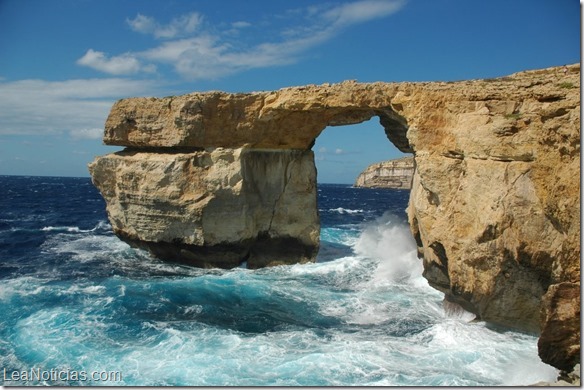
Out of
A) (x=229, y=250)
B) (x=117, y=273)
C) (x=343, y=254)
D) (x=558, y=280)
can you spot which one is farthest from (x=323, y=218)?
(x=558, y=280)

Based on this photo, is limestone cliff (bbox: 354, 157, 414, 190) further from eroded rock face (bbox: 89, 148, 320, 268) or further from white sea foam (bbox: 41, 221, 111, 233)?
eroded rock face (bbox: 89, 148, 320, 268)

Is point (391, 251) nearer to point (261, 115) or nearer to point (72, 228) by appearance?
point (261, 115)

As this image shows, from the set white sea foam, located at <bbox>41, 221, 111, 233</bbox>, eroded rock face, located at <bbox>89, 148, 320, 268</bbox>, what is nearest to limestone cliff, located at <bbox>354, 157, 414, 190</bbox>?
white sea foam, located at <bbox>41, 221, 111, 233</bbox>

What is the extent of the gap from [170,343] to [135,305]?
3.90 metres

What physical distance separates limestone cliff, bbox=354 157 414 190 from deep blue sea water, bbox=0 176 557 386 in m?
93.6

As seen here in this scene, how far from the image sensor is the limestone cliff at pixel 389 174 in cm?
11419

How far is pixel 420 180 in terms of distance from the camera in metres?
16.2

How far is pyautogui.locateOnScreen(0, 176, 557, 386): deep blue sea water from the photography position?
36.0 ft

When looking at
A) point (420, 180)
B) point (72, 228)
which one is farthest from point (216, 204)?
point (72, 228)

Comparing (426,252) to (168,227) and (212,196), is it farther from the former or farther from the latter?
(168,227)

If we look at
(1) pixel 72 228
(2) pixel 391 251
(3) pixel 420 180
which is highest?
(3) pixel 420 180

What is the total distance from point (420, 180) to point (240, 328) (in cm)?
819

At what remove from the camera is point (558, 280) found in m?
11.5

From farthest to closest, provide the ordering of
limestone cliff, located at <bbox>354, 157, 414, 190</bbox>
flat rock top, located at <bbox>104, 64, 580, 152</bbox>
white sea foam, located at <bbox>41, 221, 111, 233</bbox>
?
1. limestone cliff, located at <bbox>354, 157, 414, 190</bbox>
2. white sea foam, located at <bbox>41, 221, 111, 233</bbox>
3. flat rock top, located at <bbox>104, 64, 580, 152</bbox>
